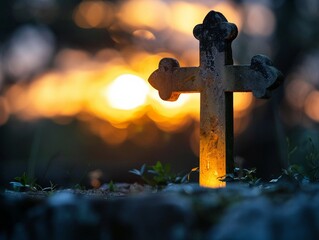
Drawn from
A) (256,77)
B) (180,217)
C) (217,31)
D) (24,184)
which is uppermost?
(217,31)

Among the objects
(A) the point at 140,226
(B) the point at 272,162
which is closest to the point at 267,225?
(A) the point at 140,226

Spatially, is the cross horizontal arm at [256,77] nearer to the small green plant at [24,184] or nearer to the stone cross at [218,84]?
the stone cross at [218,84]

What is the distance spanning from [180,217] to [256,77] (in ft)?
6.99

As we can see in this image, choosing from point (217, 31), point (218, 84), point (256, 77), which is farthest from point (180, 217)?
point (217, 31)

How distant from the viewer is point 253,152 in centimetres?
1280

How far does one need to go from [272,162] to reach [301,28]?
2.93 metres

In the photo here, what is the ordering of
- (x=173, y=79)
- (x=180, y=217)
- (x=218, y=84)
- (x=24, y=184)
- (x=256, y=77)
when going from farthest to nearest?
(x=173, y=79)
(x=24, y=184)
(x=218, y=84)
(x=256, y=77)
(x=180, y=217)

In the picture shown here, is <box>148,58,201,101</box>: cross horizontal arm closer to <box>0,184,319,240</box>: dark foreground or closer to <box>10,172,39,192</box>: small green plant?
<box>10,172,39,192</box>: small green plant

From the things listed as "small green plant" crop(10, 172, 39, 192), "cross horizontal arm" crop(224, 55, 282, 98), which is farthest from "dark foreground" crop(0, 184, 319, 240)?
"small green plant" crop(10, 172, 39, 192)

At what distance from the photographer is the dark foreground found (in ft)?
7.25

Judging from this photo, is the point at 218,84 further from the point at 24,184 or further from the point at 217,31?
the point at 24,184

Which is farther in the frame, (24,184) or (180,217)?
(24,184)

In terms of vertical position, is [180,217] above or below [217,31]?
below

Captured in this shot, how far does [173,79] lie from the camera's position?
4605 mm
